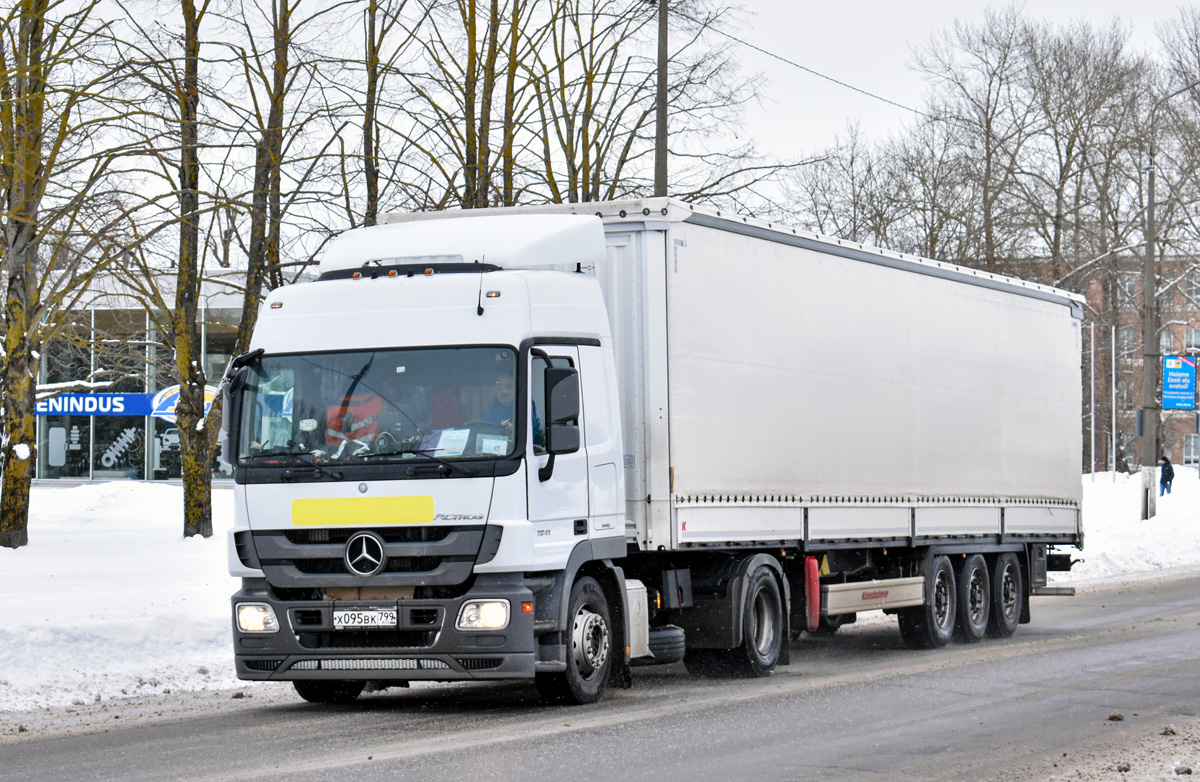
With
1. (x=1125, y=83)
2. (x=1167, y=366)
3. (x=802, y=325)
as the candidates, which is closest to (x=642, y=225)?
(x=802, y=325)

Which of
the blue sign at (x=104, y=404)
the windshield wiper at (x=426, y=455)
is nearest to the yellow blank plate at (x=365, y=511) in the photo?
the windshield wiper at (x=426, y=455)

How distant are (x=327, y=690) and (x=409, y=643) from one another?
5.12 ft

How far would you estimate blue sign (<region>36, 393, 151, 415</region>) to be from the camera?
48.8 m

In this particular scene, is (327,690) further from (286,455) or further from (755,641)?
(755,641)

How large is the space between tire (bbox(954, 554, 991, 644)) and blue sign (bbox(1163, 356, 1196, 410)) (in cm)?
2656

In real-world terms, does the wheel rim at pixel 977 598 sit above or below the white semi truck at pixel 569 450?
below

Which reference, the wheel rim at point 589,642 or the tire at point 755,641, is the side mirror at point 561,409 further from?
the tire at point 755,641

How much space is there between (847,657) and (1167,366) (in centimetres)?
3006

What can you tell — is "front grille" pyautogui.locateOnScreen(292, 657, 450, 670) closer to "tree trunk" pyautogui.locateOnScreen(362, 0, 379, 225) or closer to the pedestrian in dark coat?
"tree trunk" pyautogui.locateOnScreen(362, 0, 379, 225)

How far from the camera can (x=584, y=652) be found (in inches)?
427

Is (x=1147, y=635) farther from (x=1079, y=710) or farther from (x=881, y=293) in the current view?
(x=1079, y=710)

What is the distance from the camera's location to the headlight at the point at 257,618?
10453 millimetres

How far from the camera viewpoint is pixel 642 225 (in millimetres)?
11766

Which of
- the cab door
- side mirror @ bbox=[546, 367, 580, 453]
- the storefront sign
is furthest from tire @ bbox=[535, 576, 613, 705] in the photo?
the storefront sign
